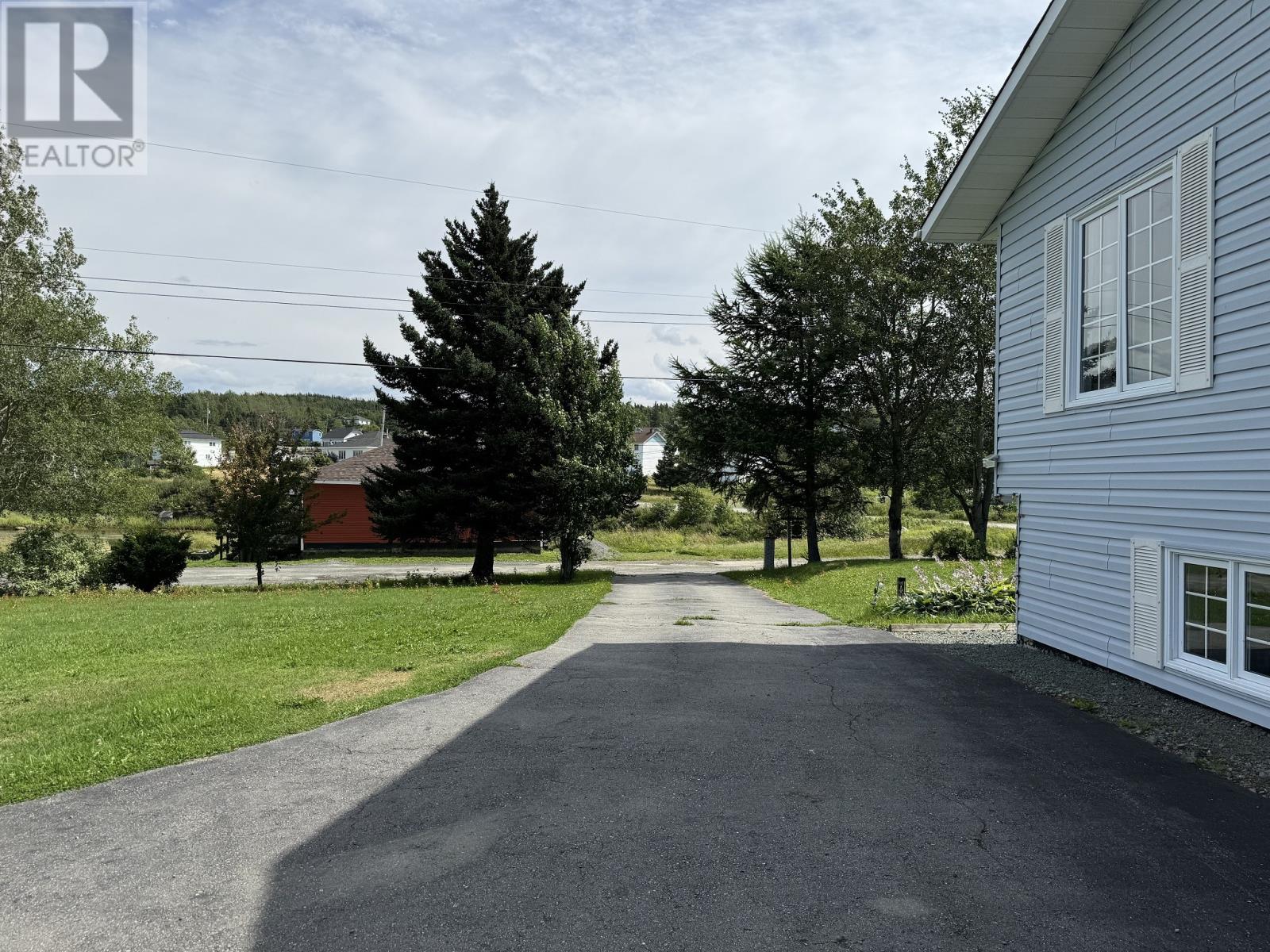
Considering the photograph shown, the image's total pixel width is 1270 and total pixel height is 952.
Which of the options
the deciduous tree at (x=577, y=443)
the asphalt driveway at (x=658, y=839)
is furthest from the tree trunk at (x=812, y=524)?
the asphalt driveway at (x=658, y=839)

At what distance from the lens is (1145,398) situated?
7340 millimetres

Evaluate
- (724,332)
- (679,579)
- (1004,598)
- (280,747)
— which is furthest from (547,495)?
(280,747)

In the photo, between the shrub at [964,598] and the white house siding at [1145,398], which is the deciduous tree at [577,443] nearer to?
the shrub at [964,598]

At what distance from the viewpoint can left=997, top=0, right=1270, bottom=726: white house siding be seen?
614cm

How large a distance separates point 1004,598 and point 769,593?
8.20 m

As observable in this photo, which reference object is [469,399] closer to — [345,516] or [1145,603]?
[345,516]

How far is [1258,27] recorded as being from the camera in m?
6.17

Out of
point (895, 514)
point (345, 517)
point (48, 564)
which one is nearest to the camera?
point (48, 564)

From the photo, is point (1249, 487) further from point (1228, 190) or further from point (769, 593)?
point (769, 593)

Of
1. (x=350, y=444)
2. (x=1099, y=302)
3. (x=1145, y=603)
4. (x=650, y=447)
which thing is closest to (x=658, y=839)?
(x=1145, y=603)

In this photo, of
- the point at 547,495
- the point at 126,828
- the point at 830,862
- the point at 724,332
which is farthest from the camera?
the point at 724,332

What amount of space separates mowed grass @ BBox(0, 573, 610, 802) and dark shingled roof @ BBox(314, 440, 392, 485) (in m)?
20.9

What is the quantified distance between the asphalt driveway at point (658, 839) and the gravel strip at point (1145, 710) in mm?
293

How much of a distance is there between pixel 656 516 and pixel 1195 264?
4124cm
